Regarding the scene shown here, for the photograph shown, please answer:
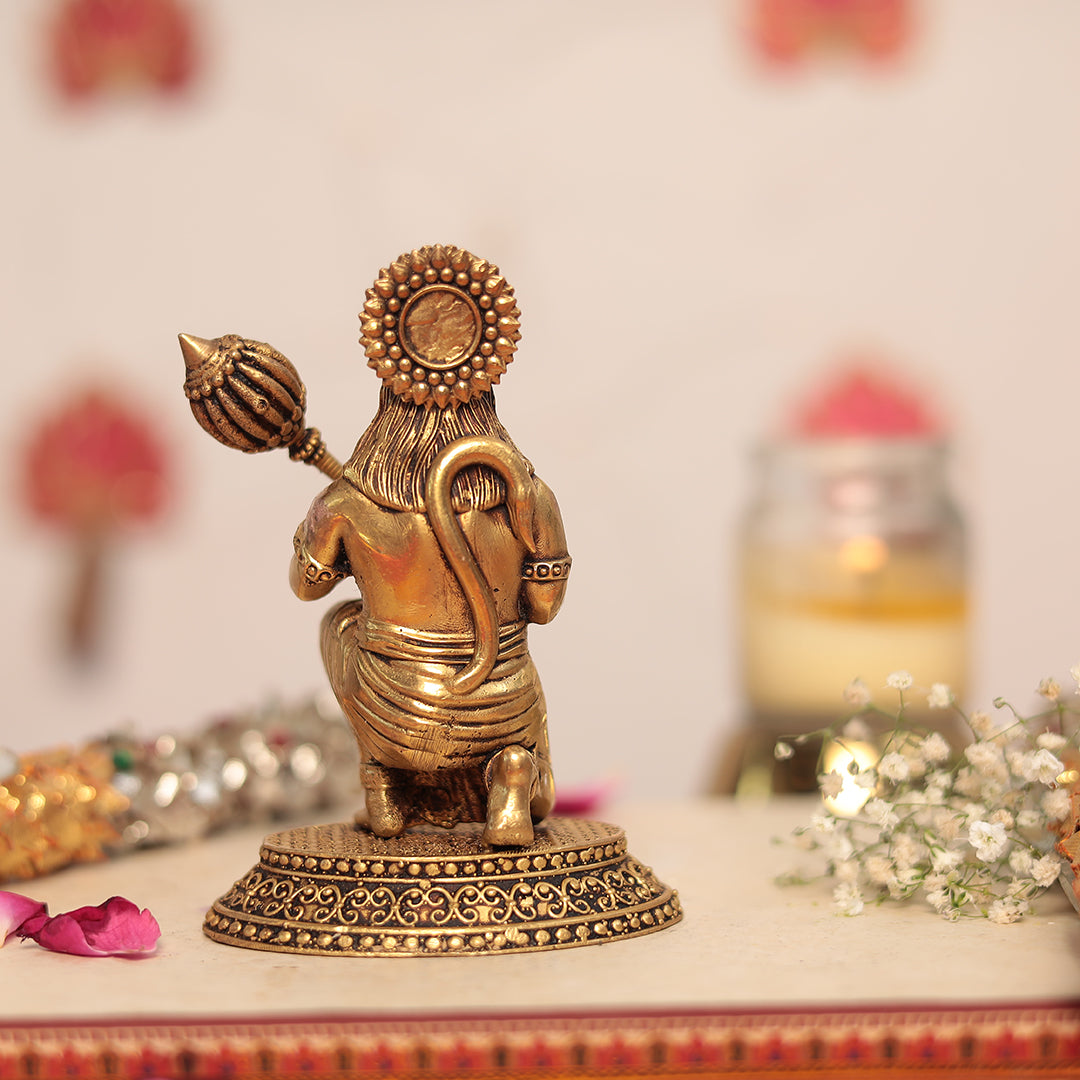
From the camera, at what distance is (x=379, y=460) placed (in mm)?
1294

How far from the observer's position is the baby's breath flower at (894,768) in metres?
1.34

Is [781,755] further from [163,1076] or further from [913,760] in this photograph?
[163,1076]

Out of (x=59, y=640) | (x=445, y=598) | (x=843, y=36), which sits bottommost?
(x=59, y=640)

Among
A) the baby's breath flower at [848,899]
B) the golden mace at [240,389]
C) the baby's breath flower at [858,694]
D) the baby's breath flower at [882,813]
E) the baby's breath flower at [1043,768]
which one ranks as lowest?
the baby's breath flower at [848,899]

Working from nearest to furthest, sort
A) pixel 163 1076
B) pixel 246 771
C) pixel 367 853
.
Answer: pixel 163 1076
pixel 367 853
pixel 246 771

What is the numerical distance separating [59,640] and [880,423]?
67.4 inches

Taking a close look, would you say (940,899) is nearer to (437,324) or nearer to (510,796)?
(510,796)

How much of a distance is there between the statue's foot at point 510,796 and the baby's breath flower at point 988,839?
39 cm

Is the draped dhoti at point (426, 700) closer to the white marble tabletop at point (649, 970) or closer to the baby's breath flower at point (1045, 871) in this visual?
the white marble tabletop at point (649, 970)

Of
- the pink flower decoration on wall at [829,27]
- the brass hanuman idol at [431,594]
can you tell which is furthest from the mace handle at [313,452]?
the pink flower decoration on wall at [829,27]

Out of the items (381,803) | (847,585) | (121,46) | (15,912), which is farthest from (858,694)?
(121,46)

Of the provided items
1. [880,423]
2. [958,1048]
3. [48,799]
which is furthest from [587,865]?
[880,423]

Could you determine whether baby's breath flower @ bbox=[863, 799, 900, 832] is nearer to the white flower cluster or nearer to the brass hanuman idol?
the white flower cluster

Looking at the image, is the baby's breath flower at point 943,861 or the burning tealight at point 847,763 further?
the burning tealight at point 847,763
